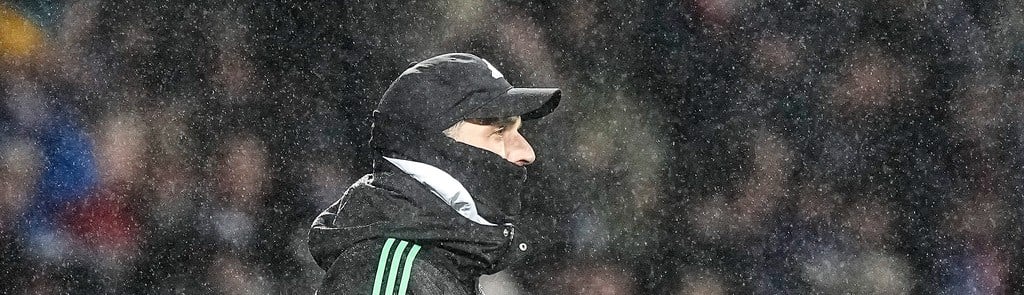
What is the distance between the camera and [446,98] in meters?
1.55

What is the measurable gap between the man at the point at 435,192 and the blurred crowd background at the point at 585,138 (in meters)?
1.62

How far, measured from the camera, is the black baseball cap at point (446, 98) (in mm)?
1553

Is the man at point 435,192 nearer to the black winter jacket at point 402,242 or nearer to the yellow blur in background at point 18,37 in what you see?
the black winter jacket at point 402,242

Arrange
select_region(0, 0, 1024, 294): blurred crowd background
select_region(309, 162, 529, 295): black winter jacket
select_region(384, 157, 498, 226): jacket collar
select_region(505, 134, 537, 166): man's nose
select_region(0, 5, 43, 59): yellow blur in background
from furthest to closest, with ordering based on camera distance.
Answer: select_region(0, 5, 43, 59): yellow blur in background, select_region(0, 0, 1024, 294): blurred crowd background, select_region(505, 134, 537, 166): man's nose, select_region(384, 157, 498, 226): jacket collar, select_region(309, 162, 529, 295): black winter jacket

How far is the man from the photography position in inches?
55.9

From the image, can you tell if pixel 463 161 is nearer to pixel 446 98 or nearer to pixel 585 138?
pixel 446 98

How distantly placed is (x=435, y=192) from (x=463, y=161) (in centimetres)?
7

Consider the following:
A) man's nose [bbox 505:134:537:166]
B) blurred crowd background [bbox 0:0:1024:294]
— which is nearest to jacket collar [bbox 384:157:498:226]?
man's nose [bbox 505:134:537:166]

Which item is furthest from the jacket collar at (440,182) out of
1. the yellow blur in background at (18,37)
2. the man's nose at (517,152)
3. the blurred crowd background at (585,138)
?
the yellow blur in background at (18,37)

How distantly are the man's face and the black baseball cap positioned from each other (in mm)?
35

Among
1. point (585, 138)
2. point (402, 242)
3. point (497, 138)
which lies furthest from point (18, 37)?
point (402, 242)

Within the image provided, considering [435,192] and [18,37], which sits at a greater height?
[18,37]

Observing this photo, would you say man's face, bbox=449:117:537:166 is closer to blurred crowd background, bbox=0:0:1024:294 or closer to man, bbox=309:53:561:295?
man, bbox=309:53:561:295

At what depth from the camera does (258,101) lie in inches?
133
